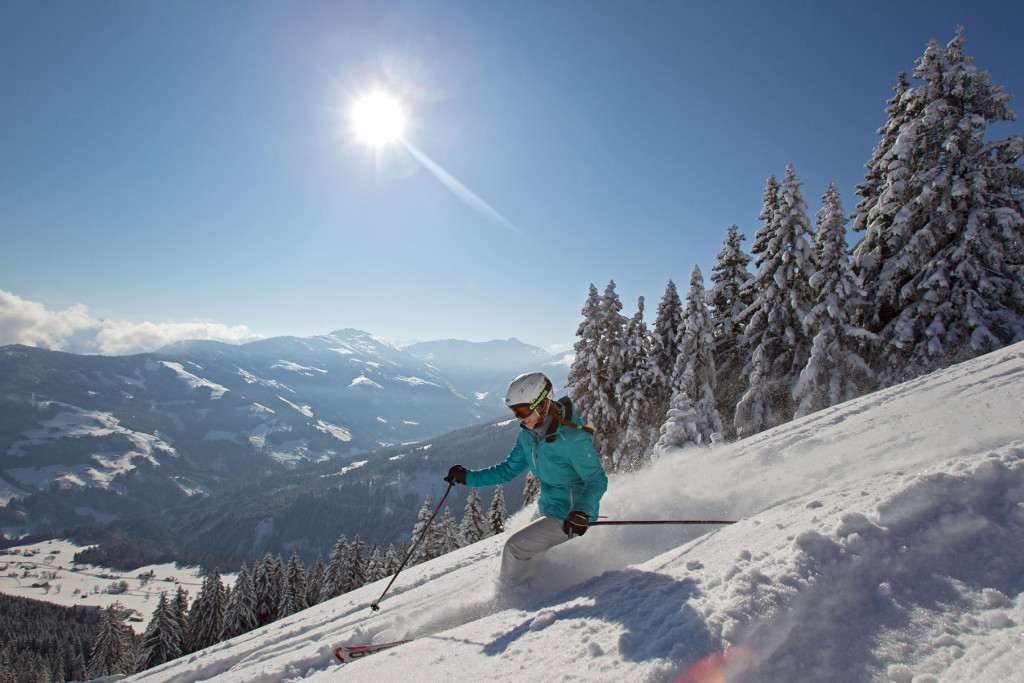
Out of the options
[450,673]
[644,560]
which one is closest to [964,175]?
[644,560]

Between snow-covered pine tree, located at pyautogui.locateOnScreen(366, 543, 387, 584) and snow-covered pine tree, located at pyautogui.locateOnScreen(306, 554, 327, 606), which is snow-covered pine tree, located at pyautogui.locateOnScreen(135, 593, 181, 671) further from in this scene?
snow-covered pine tree, located at pyautogui.locateOnScreen(366, 543, 387, 584)

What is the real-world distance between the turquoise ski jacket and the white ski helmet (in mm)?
257

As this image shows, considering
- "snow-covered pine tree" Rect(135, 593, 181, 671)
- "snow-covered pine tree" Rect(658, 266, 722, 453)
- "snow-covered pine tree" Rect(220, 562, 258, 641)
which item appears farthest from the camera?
"snow-covered pine tree" Rect(220, 562, 258, 641)

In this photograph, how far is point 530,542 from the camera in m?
4.59

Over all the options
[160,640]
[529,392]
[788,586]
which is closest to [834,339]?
[529,392]

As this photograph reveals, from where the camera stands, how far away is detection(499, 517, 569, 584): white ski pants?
458cm

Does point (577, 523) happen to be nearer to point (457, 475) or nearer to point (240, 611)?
point (457, 475)

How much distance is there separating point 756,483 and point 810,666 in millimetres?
3623

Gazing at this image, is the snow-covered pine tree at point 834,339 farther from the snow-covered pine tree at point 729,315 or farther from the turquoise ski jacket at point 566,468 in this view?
the turquoise ski jacket at point 566,468

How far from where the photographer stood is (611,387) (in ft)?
81.3

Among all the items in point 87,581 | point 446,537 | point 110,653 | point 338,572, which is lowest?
point 87,581

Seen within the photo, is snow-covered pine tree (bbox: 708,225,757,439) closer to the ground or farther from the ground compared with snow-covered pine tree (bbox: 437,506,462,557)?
farther from the ground

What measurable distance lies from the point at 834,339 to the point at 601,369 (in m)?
10.5

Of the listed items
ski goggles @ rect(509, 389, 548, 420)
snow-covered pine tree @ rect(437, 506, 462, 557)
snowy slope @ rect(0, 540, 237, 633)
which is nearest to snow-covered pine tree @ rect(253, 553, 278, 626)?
snow-covered pine tree @ rect(437, 506, 462, 557)
